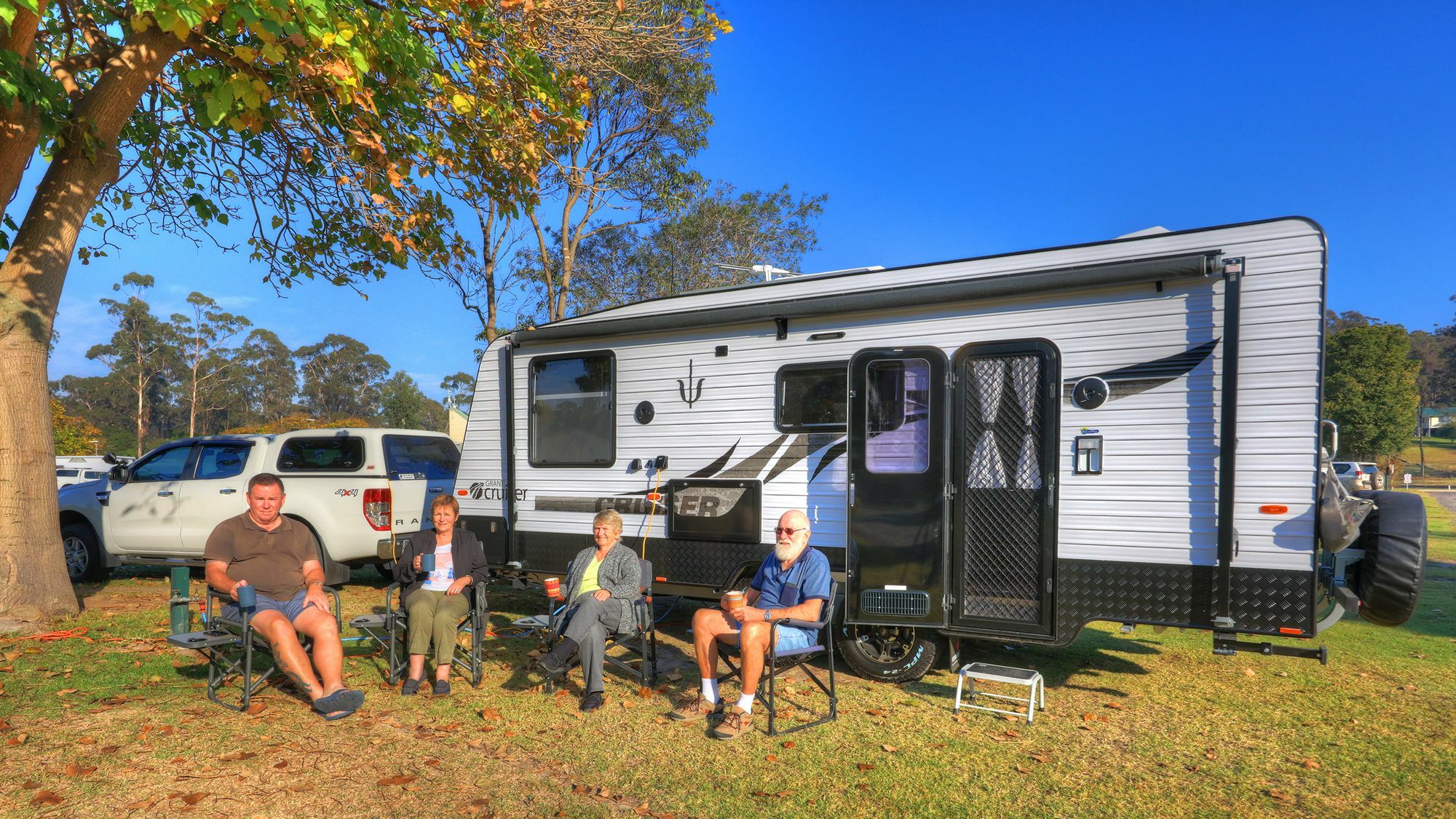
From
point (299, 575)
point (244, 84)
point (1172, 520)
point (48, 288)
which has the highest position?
point (244, 84)

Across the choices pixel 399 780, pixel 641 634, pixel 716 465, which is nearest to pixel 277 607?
pixel 399 780

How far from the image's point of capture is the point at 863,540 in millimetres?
5699

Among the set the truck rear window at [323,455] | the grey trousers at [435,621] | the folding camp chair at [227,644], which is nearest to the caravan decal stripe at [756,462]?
the grey trousers at [435,621]

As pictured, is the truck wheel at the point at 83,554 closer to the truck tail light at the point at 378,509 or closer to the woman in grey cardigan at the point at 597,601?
the truck tail light at the point at 378,509

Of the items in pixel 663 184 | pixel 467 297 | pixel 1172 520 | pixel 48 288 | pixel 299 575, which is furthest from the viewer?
pixel 663 184

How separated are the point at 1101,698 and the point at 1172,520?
4.24 ft

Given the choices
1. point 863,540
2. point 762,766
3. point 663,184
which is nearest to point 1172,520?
point 863,540

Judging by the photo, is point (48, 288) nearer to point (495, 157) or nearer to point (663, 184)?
point (495, 157)

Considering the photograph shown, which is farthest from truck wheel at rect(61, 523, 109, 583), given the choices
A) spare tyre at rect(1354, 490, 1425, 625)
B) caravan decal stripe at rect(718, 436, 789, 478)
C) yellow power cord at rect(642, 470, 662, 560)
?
spare tyre at rect(1354, 490, 1425, 625)

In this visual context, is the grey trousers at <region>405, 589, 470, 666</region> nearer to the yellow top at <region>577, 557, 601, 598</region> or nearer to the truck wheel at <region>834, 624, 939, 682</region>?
the yellow top at <region>577, 557, 601, 598</region>

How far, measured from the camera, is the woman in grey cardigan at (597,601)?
517 cm

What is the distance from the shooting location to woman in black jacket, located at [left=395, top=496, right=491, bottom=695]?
5.36 meters

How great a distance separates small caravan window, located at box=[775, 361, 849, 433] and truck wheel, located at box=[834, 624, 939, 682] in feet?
4.58

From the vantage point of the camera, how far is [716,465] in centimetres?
632
